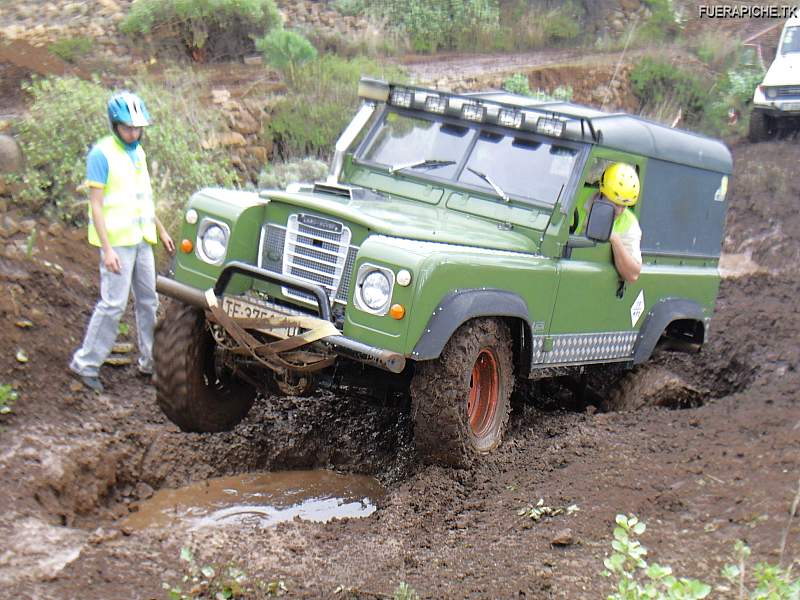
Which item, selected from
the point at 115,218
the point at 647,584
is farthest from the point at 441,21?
the point at 647,584

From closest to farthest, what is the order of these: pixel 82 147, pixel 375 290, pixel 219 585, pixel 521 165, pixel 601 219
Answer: pixel 219 585
pixel 375 290
pixel 601 219
pixel 521 165
pixel 82 147

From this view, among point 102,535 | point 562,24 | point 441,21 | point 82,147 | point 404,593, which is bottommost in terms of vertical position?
point 102,535

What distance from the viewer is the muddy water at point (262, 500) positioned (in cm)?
527

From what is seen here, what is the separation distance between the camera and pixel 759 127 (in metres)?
17.1

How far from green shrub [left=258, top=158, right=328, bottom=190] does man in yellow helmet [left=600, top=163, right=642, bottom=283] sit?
4020 millimetres

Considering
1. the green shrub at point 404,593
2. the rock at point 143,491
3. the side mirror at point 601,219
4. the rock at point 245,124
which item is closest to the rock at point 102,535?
the rock at point 143,491

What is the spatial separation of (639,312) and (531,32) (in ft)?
49.3

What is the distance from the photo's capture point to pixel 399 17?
18.3m

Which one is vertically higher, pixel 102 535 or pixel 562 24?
pixel 562 24

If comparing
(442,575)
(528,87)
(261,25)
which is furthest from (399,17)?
(442,575)

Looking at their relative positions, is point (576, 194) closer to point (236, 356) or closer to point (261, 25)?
point (236, 356)

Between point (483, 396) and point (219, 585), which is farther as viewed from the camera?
point (483, 396)

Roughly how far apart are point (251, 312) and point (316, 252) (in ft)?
1.66

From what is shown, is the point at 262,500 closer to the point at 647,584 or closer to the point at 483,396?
the point at 483,396
